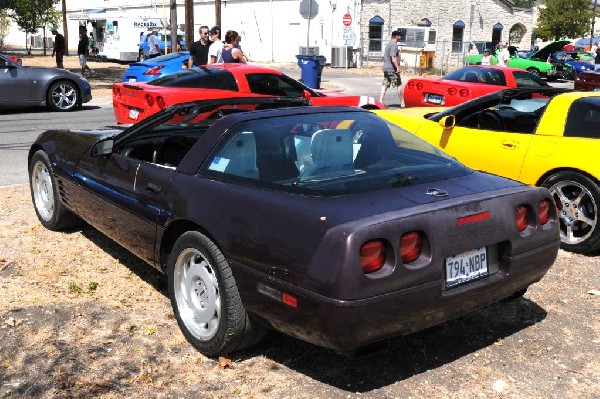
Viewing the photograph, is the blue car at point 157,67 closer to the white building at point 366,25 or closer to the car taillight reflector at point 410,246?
the car taillight reflector at point 410,246

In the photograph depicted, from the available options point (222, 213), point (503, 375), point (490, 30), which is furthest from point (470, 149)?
point (490, 30)

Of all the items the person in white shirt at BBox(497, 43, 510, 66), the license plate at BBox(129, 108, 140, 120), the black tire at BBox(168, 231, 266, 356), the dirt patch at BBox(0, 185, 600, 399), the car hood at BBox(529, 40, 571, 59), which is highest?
the car hood at BBox(529, 40, 571, 59)

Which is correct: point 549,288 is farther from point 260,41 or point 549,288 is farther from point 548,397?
point 260,41

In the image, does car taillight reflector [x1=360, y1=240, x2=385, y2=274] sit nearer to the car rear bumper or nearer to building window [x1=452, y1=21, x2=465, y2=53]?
the car rear bumper

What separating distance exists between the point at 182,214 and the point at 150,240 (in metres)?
0.49

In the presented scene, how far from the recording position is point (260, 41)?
45.1m

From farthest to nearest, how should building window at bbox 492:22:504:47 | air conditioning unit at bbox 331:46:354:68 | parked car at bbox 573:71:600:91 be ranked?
building window at bbox 492:22:504:47 < air conditioning unit at bbox 331:46:354:68 < parked car at bbox 573:71:600:91

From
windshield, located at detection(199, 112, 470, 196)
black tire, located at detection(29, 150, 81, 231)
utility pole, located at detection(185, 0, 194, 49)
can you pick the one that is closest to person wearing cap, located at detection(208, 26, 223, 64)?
utility pole, located at detection(185, 0, 194, 49)

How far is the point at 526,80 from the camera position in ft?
47.4

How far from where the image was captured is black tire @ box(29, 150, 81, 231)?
5.84 metres

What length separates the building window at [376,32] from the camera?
140ft

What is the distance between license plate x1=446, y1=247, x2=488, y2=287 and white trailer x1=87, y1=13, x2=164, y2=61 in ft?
116

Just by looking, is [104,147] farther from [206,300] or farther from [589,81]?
[589,81]

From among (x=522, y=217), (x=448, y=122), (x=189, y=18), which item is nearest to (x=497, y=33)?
(x=189, y=18)
